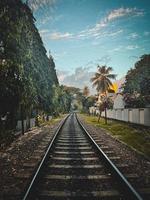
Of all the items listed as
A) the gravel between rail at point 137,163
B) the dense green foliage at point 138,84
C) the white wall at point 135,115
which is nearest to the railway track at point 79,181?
the gravel between rail at point 137,163

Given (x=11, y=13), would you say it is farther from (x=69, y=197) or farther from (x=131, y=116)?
(x=131, y=116)

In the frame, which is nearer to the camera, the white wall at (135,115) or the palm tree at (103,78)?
the white wall at (135,115)

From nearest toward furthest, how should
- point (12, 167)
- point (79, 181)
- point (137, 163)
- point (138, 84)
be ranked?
1. point (79, 181)
2. point (12, 167)
3. point (137, 163)
4. point (138, 84)

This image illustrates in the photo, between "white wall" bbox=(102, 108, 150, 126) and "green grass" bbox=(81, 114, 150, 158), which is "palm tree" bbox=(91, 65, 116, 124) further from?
"green grass" bbox=(81, 114, 150, 158)

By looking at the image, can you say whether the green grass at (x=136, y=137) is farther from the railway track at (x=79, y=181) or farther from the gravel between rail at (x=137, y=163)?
the railway track at (x=79, y=181)

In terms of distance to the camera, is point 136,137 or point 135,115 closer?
point 136,137

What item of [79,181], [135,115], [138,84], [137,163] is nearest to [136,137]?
[137,163]

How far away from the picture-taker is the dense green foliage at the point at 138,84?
36375mm

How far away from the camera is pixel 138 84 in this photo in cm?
3953

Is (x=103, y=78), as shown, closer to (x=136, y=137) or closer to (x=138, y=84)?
(x=138, y=84)

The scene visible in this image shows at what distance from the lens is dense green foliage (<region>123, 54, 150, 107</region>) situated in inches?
1432

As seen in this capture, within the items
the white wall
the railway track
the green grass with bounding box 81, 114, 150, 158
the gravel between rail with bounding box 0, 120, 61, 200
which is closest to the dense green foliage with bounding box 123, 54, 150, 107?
the white wall

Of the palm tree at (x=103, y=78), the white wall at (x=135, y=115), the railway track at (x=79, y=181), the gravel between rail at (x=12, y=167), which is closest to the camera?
the railway track at (x=79, y=181)

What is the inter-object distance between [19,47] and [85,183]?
9.67 meters
